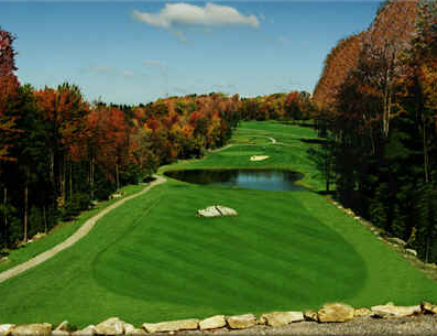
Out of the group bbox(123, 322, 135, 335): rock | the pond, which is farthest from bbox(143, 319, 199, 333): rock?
the pond

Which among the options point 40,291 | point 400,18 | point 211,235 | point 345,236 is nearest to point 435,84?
point 400,18

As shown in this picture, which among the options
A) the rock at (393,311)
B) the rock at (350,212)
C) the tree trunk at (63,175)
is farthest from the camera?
Answer: the tree trunk at (63,175)

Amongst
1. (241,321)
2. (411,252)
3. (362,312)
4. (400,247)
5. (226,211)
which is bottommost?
(400,247)

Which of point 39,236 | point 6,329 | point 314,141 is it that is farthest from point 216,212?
point 314,141

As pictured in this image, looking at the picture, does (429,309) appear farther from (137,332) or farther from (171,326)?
(137,332)

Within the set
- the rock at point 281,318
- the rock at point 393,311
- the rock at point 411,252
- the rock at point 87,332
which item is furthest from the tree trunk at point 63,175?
the rock at point 393,311

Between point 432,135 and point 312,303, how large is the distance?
82.1 feet

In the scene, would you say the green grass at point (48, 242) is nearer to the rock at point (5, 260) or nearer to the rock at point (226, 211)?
the rock at point (5, 260)

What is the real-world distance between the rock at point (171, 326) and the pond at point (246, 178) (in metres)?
56.0

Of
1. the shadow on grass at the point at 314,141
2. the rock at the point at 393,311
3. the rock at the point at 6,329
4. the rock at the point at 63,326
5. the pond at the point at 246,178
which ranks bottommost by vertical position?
the pond at the point at 246,178

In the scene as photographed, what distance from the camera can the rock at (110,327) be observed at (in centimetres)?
1803

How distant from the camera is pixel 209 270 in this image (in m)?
27.3

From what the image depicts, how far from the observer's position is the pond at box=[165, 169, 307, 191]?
78.1 metres

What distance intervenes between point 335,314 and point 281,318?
2649 millimetres
